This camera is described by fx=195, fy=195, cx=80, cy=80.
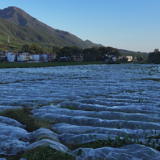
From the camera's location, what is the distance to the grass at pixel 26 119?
5.14m

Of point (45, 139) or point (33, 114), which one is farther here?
point (33, 114)

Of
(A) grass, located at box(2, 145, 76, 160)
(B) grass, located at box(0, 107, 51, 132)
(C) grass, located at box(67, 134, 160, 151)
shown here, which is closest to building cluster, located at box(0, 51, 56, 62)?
(B) grass, located at box(0, 107, 51, 132)

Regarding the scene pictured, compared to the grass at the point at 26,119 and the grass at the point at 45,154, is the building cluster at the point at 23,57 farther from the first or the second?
the grass at the point at 45,154

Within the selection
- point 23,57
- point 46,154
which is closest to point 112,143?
point 46,154

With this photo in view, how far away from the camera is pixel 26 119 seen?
5660 mm

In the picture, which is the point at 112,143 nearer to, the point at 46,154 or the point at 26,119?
the point at 46,154

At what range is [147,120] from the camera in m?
5.52

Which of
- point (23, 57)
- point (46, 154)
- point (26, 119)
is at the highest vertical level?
point (23, 57)

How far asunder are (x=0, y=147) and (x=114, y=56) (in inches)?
4181

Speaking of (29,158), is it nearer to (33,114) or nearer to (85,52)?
(33,114)

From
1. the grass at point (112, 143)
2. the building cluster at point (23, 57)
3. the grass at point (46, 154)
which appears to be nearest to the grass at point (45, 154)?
the grass at point (46, 154)

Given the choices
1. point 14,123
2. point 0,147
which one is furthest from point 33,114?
point 0,147

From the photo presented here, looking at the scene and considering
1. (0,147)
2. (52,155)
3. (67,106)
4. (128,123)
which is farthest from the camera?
(67,106)

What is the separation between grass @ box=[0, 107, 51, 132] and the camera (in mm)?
5145
